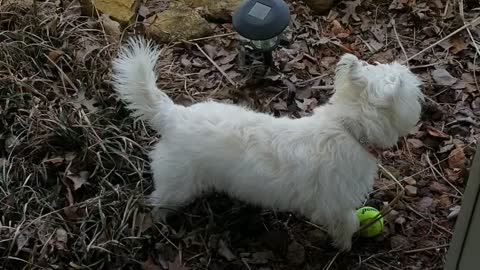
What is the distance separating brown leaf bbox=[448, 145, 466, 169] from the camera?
317 cm

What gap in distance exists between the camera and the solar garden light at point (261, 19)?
3242 millimetres

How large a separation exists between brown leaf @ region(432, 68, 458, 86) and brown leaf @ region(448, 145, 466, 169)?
0.50 m

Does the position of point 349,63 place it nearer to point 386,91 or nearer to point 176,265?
point 386,91

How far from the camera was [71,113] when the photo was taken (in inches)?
126

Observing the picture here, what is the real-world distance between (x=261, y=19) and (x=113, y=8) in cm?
98

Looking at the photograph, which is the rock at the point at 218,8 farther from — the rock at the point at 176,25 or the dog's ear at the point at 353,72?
the dog's ear at the point at 353,72

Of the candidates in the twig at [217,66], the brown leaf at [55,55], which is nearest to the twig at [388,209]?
the twig at [217,66]

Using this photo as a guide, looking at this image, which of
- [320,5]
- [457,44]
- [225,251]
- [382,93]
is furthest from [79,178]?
[457,44]

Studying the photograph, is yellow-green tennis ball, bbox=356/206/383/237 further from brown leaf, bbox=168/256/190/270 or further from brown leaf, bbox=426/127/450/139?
brown leaf, bbox=168/256/190/270

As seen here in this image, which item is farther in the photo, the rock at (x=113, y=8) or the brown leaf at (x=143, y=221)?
the rock at (x=113, y=8)

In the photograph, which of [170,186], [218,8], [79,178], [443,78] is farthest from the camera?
[218,8]

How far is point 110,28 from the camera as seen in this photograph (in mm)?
3650

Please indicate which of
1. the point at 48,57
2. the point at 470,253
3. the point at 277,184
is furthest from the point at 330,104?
the point at 48,57

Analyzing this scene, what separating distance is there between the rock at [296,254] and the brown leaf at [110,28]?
1.49 metres
